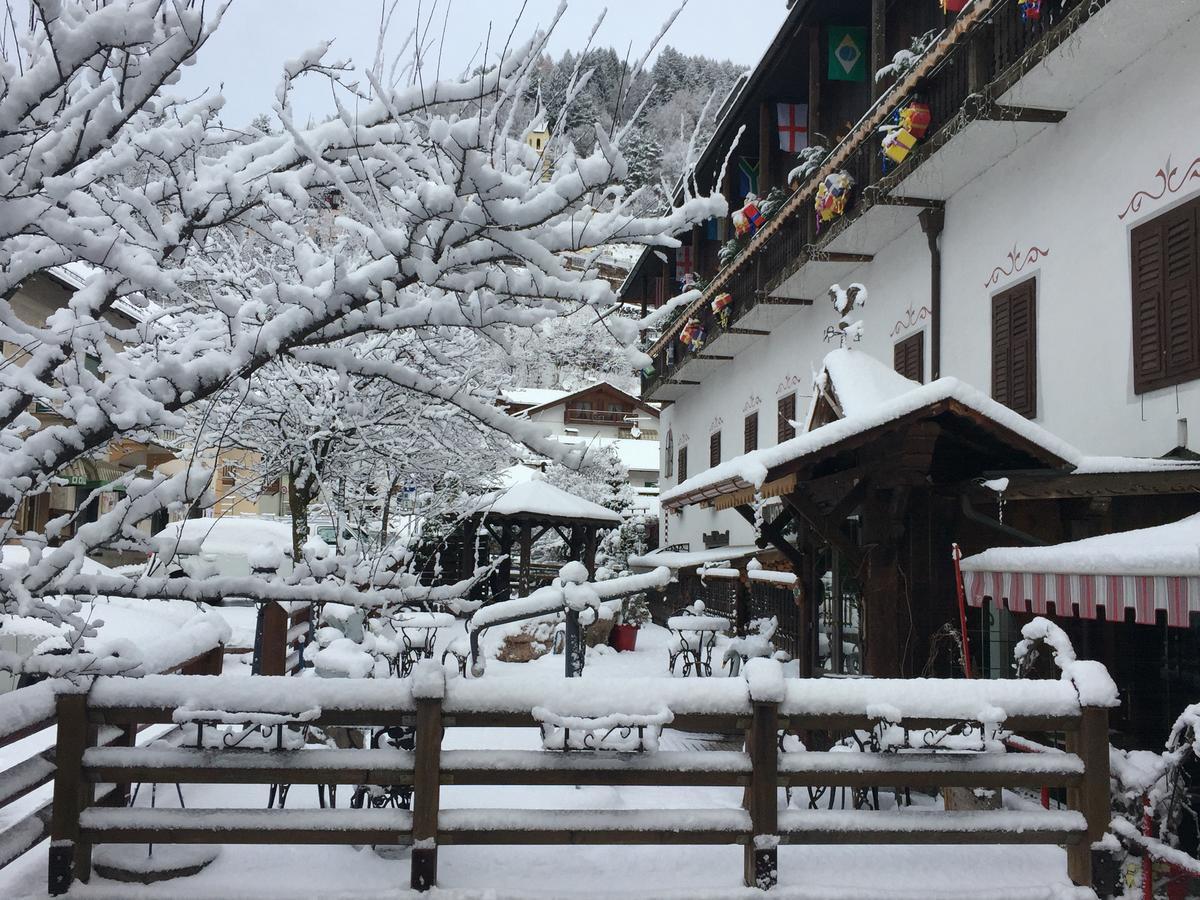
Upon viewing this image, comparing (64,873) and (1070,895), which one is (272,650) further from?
(1070,895)

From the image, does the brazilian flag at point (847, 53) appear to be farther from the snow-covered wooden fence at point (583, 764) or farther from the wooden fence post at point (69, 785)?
the wooden fence post at point (69, 785)

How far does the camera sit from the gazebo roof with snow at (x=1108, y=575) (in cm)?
530

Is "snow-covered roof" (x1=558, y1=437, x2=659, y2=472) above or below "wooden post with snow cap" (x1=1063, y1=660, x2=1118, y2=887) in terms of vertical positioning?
above

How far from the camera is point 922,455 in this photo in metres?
7.17

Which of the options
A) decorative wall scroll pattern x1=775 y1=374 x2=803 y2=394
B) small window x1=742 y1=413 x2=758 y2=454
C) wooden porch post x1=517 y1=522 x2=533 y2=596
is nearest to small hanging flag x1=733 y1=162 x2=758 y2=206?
decorative wall scroll pattern x1=775 y1=374 x2=803 y2=394

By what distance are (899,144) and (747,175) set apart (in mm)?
9527

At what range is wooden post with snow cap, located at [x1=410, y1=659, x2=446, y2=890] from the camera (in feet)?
15.8

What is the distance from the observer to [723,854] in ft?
18.0

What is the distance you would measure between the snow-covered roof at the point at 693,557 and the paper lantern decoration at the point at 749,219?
5.91 meters

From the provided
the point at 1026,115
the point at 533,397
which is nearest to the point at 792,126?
the point at 1026,115

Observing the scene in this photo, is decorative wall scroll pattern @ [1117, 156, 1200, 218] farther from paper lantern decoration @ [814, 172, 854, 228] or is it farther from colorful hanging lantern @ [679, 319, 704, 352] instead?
colorful hanging lantern @ [679, 319, 704, 352]

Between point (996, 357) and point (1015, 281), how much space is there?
0.87 metres

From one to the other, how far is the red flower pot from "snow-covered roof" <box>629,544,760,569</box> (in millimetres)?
1728

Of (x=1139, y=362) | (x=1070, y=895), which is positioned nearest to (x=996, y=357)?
(x=1139, y=362)
